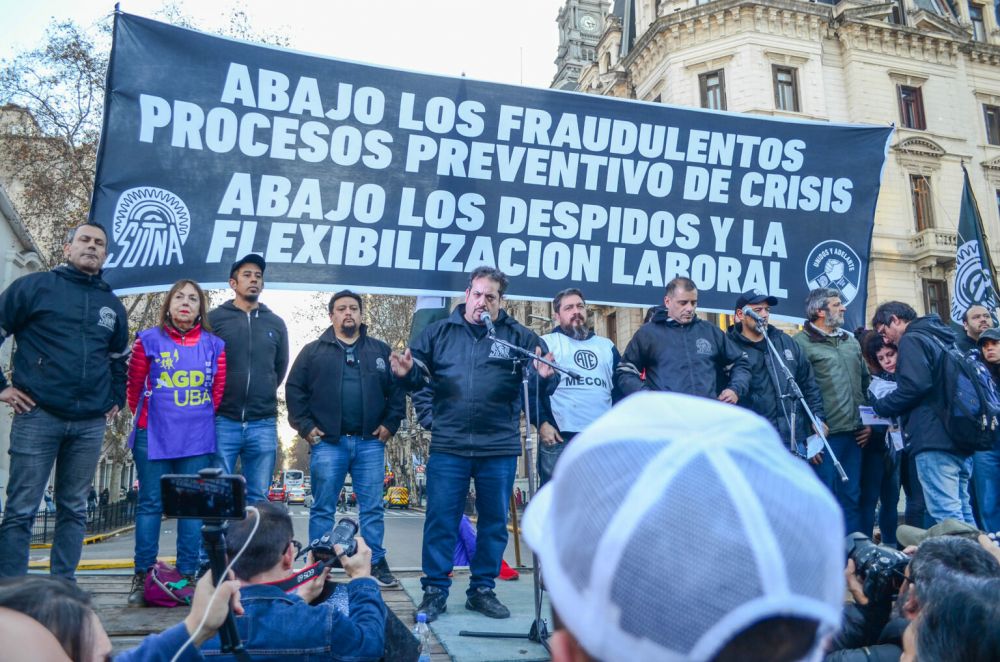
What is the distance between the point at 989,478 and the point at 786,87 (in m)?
23.7

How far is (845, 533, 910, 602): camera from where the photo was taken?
2.53 metres

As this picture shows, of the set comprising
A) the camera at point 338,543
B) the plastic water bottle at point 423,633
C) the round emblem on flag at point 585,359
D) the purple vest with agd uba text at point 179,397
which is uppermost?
the round emblem on flag at point 585,359

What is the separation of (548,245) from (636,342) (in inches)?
55.7

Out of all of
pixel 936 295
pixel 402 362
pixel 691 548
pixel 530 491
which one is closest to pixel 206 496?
pixel 691 548

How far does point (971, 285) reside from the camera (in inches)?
305

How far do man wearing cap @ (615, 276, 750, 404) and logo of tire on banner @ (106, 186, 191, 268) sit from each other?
3.50m

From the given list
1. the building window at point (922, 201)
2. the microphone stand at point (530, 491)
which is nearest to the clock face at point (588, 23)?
Result: the building window at point (922, 201)

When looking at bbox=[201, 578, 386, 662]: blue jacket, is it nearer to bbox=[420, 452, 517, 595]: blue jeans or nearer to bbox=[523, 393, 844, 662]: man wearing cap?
bbox=[523, 393, 844, 662]: man wearing cap

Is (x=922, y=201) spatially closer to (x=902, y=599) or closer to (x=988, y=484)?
(x=988, y=484)

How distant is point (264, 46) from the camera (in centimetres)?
595

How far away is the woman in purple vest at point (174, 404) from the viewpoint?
4.62 metres

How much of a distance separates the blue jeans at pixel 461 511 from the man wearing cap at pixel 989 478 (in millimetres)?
3807

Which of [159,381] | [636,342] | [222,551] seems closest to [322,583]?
[222,551]

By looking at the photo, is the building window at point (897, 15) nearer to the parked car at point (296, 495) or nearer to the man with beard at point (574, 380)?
the man with beard at point (574, 380)
